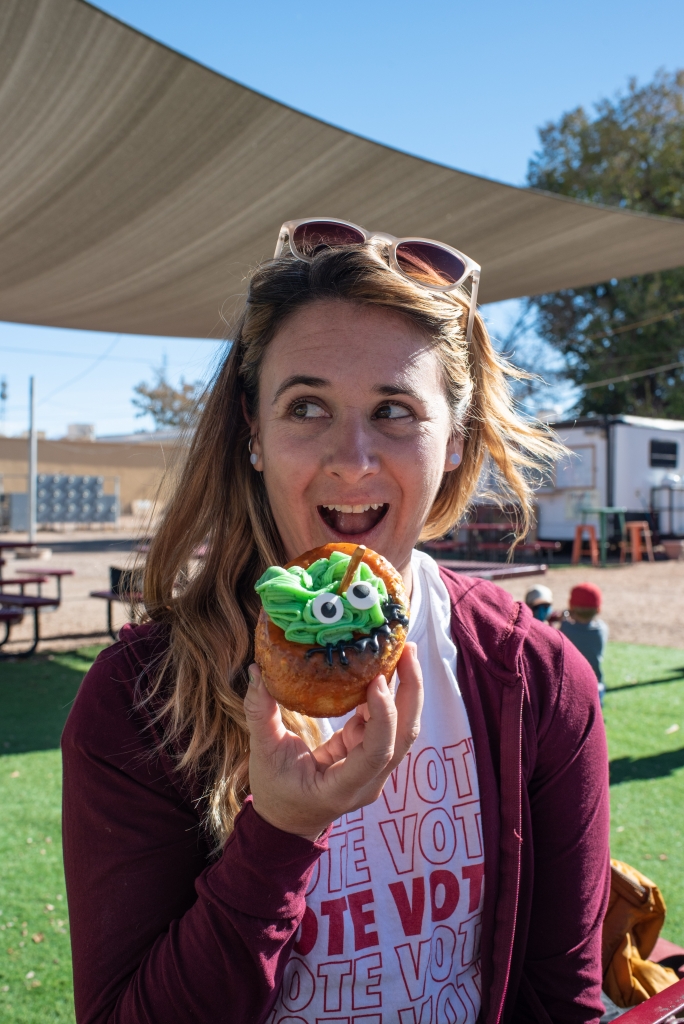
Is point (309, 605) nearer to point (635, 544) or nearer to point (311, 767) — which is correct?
point (311, 767)

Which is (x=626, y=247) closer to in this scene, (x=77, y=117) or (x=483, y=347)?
(x=77, y=117)

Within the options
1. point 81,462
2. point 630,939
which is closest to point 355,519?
point 630,939

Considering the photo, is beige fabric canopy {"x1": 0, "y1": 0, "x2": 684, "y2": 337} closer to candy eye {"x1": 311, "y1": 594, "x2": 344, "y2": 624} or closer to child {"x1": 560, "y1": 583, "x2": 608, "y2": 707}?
candy eye {"x1": 311, "y1": 594, "x2": 344, "y2": 624}

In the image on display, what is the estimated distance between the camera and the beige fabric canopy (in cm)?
467

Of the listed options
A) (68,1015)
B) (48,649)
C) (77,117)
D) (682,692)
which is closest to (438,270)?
(68,1015)

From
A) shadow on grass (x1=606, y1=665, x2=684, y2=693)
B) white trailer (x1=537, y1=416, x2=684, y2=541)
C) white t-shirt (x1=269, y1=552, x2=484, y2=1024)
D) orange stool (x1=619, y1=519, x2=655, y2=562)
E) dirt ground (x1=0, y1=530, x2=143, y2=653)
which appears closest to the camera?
white t-shirt (x1=269, y1=552, x2=484, y2=1024)

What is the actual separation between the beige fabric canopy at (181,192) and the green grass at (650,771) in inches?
141

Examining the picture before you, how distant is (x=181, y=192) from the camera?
5.94 m

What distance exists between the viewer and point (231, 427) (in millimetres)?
1797

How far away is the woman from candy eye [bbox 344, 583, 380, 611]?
150 millimetres

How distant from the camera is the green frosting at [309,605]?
1.28 metres

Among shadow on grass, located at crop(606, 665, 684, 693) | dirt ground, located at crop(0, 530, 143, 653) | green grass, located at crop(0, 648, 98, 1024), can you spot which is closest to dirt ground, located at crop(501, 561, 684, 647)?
shadow on grass, located at crop(606, 665, 684, 693)

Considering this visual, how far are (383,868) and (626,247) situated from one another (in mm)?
7307

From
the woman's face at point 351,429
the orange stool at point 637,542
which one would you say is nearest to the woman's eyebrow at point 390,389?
the woman's face at point 351,429
